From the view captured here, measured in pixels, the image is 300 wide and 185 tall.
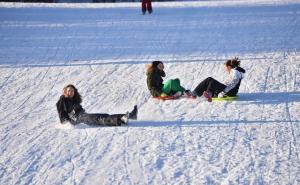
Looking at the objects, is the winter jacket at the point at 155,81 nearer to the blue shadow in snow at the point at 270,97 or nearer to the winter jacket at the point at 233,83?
the winter jacket at the point at 233,83

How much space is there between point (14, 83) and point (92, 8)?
16794 mm

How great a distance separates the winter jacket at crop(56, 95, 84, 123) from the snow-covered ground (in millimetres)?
219

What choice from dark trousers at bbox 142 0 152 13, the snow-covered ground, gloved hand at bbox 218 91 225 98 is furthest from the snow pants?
dark trousers at bbox 142 0 152 13

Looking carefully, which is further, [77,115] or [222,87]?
[222,87]

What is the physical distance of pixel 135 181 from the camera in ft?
24.2

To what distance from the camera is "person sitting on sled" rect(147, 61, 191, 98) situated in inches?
459

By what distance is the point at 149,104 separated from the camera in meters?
11.4

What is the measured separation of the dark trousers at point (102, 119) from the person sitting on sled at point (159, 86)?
2205mm

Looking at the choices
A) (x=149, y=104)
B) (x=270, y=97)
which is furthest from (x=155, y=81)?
(x=270, y=97)

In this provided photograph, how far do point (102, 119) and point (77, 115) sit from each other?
0.47 metres

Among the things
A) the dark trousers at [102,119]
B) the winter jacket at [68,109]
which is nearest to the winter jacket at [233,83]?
the dark trousers at [102,119]

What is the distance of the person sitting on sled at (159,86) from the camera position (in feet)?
38.3

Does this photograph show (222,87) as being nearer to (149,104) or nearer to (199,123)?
(149,104)

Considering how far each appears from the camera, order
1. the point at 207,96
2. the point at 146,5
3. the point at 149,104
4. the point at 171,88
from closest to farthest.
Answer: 1. the point at 207,96
2. the point at 149,104
3. the point at 171,88
4. the point at 146,5
